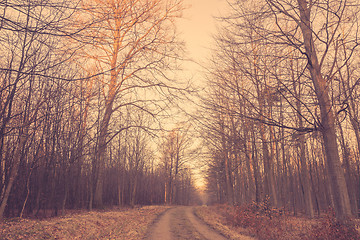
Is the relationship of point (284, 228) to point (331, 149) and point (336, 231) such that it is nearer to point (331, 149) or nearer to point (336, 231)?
point (336, 231)

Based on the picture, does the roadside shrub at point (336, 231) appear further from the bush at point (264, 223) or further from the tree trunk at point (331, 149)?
the bush at point (264, 223)

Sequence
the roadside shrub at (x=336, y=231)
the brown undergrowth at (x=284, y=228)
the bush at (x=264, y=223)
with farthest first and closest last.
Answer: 1. the bush at (x=264, y=223)
2. the brown undergrowth at (x=284, y=228)
3. the roadside shrub at (x=336, y=231)

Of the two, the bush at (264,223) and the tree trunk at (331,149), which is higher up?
the tree trunk at (331,149)

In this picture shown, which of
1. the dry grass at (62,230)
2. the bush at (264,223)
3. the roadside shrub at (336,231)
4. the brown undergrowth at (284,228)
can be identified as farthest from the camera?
the bush at (264,223)

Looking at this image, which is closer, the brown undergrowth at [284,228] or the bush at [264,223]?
the brown undergrowth at [284,228]

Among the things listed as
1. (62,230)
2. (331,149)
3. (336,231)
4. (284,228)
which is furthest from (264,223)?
(62,230)

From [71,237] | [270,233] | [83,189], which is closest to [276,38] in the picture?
[270,233]

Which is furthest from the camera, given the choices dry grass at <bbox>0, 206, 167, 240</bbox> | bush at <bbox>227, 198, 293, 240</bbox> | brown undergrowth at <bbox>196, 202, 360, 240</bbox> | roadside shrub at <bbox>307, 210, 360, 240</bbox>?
bush at <bbox>227, 198, 293, 240</bbox>

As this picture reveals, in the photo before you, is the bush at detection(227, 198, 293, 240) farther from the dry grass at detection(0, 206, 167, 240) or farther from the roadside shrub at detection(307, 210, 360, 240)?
the dry grass at detection(0, 206, 167, 240)

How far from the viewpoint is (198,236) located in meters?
7.47

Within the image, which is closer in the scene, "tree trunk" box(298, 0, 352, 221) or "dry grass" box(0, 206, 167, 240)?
"tree trunk" box(298, 0, 352, 221)

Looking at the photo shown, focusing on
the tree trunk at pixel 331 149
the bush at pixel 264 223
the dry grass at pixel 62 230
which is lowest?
the bush at pixel 264 223

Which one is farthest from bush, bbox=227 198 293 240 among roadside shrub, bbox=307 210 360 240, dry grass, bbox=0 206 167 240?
dry grass, bbox=0 206 167 240

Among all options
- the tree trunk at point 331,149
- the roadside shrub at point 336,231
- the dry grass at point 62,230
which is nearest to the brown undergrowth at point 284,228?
the roadside shrub at point 336,231
